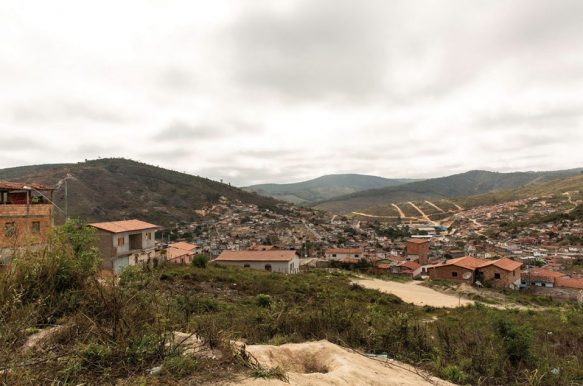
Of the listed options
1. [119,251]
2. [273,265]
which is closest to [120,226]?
[119,251]

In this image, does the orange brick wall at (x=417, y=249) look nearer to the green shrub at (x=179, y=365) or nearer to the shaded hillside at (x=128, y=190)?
the shaded hillside at (x=128, y=190)

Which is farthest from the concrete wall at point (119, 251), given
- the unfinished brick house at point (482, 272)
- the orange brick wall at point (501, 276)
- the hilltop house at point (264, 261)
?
the orange brick wall at point (501, 276)

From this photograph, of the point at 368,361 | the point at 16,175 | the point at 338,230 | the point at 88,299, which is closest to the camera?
the point at 88,299

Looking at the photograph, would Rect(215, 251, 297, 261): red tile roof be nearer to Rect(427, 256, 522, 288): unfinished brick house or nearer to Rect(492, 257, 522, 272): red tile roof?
Rect(427, 256, 522, 288): unfinished brick house

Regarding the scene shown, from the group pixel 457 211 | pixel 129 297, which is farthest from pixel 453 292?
pixel 457 211

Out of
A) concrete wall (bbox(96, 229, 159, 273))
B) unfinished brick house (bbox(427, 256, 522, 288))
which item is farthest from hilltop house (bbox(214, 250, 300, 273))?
unfinished brick house (bbox(427, 256, 522, 288))

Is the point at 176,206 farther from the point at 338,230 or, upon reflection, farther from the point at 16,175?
the point at 16,175

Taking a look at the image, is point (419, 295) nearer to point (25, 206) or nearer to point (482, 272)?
point (482, 272)
